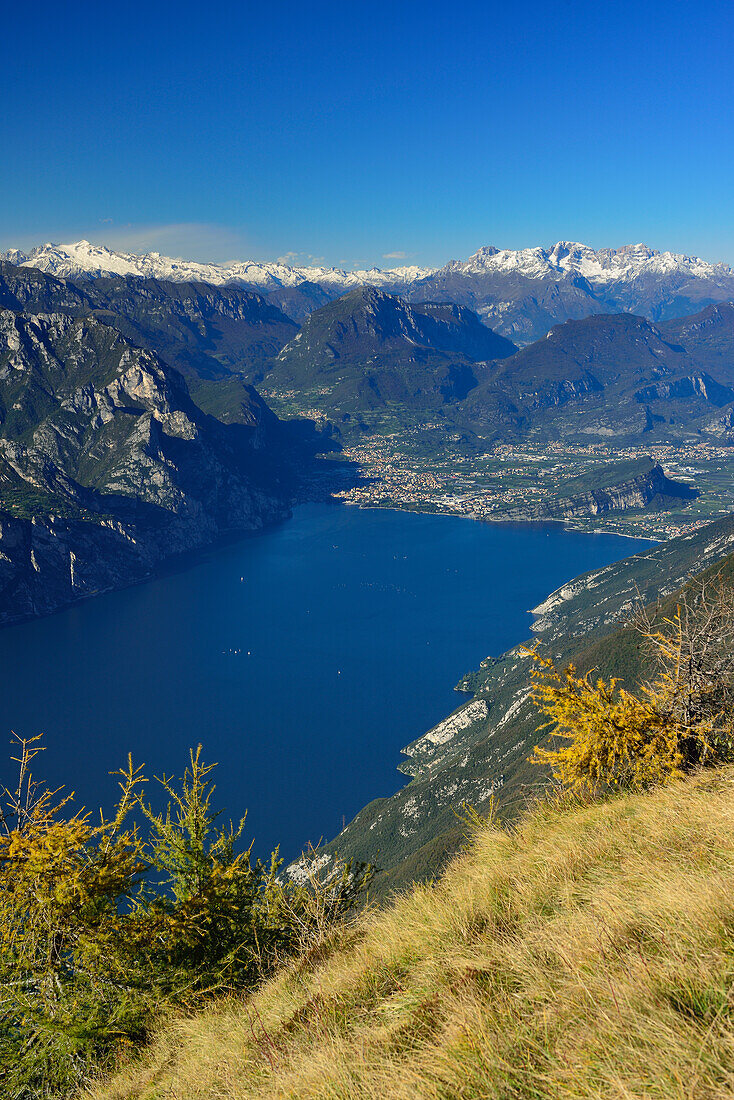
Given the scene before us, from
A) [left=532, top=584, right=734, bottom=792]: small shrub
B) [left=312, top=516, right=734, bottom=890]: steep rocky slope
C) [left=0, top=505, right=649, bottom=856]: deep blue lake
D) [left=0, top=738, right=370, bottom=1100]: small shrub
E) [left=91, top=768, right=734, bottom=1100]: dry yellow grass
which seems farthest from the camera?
[left=0, top=505, right=649, bottom=856]: deep blue lake

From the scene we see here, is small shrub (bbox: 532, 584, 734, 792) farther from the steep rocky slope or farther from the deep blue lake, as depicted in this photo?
the deep blue lake

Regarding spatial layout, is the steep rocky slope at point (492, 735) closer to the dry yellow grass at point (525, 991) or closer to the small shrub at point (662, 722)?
the small shrub at point (662, 722)

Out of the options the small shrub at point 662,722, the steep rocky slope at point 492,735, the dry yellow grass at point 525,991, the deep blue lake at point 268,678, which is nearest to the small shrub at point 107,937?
the dry yellow grass at point 525,991

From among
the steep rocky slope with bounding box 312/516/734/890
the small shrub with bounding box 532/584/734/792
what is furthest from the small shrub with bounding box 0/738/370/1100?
the steep rocky slope with bounding box 312/516/734/890

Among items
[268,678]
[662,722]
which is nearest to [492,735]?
[268,678]

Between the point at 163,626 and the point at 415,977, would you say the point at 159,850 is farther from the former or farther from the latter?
the point at 163,626

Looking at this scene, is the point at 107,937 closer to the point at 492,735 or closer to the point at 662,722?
the point at 662,722

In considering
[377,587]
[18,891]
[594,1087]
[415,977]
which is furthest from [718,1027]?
[377,587]
